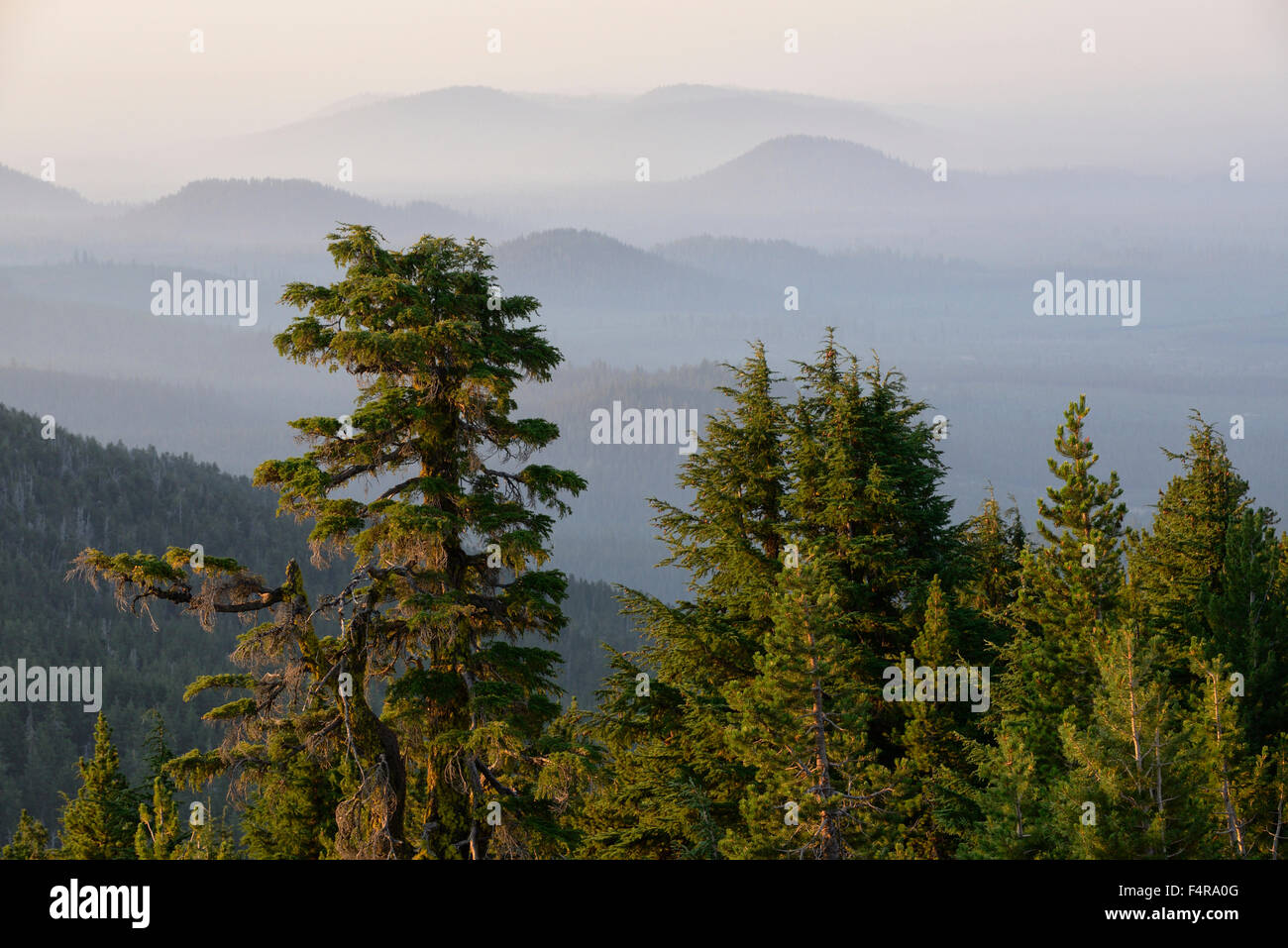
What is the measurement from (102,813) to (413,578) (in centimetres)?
3727

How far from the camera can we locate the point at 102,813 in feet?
161

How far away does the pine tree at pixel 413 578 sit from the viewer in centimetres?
1856

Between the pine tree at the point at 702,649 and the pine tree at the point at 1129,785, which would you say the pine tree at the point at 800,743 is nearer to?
the pine tree at the point at 1129,785

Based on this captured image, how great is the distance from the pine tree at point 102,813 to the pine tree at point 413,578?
3308cm

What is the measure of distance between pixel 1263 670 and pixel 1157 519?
15.7m

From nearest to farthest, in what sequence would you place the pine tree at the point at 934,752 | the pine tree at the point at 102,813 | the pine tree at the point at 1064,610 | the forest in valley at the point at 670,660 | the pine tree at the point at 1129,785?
the forest in valley at the point at 670,660
the pine tree at the point at 1129,785
the pine tree at the point at 934,752
the pine tree at the point at 1064,610
the pine tree at the point at 102,813

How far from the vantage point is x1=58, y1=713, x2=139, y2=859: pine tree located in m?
Answer: 48.2

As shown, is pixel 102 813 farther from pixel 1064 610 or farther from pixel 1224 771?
pixel 1224 771

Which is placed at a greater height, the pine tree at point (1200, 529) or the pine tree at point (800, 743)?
the pine tree at point (1200, 529)

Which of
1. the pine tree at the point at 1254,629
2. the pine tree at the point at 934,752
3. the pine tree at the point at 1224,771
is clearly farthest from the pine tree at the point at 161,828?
the pine tree at the point at 1254,629

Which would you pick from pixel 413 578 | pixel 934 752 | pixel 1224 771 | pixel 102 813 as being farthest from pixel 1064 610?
pixel 102 813

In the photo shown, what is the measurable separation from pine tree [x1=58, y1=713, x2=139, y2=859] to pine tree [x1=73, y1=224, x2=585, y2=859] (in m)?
33.1

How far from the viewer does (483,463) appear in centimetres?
2200

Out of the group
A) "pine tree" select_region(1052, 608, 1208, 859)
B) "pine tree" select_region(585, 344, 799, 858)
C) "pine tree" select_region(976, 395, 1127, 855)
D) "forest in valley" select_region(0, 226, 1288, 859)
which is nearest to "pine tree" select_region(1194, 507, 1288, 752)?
"forest in valley" select_region(0, 226, 1288, 859)
